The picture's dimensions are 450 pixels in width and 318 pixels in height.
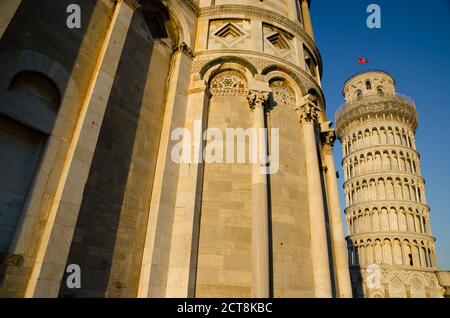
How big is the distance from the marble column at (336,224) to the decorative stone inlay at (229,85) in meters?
5.42

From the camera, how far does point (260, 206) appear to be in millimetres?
10398

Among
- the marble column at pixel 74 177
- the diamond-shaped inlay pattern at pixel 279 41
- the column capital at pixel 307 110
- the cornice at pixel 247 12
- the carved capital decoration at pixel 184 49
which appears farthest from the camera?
the diamond-shaped inlay pattern at pixel 279 41

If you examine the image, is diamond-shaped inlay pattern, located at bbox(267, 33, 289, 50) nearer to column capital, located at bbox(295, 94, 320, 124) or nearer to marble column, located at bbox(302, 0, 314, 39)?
column capital, located at bbox(295, 94, 320, 124)

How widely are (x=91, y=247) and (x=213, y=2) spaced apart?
44.3ft

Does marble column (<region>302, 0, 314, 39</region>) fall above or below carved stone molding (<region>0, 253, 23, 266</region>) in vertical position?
above

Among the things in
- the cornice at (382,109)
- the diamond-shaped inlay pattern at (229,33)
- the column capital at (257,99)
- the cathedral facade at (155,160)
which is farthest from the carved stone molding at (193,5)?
the cornice at (382,109)

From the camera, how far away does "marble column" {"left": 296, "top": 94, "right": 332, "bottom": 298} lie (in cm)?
1049

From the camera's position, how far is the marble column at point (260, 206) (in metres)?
9.36

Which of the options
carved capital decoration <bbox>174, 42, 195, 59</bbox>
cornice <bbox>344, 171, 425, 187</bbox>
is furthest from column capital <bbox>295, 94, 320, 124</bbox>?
cornice <bbox>344, 171, 425, 187</bbox>

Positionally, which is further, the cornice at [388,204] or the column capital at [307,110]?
the cornice at [388,204]

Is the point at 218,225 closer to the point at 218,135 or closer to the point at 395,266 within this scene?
the point at 218,135

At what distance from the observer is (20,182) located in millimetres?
7090

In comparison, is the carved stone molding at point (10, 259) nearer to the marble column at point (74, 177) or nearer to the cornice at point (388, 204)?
the marble column at point (74, 177)

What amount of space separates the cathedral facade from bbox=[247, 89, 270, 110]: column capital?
0.06 metres
